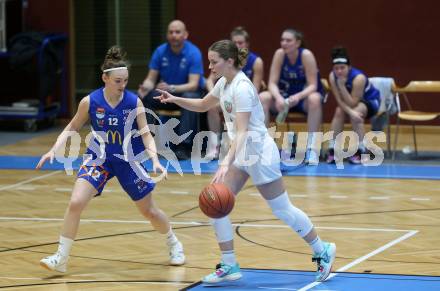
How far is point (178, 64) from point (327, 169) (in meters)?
2.28

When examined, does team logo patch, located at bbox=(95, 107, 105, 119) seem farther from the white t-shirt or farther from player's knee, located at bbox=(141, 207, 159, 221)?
the white t-shirt

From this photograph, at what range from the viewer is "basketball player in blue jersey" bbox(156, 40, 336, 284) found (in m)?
6.27

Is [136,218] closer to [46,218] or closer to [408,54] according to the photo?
[46,218]

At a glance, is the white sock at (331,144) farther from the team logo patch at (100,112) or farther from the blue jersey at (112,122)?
the team logo patch at (100,112)

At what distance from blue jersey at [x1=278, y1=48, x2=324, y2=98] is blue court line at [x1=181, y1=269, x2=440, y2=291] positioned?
5.39 meters

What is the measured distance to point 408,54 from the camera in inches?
551

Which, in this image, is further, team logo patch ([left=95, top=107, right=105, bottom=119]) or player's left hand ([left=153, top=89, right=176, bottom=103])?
team logo patch ([left=95, top=107, right=105, bottom=119])

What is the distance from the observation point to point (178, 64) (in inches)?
472

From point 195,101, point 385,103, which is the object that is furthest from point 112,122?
point 385,103

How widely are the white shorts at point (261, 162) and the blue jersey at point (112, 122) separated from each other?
891 mm

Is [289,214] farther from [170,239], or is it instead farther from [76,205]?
[76,205]

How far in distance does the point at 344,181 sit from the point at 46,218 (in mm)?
3485

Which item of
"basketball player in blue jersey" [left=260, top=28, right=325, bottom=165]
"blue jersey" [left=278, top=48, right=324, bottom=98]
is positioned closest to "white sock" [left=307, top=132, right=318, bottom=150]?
"basketball player in blue jersey" [left=260, top=28, right=325, bottom=165]

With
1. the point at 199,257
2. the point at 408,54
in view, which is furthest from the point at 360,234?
the point at 408,54
